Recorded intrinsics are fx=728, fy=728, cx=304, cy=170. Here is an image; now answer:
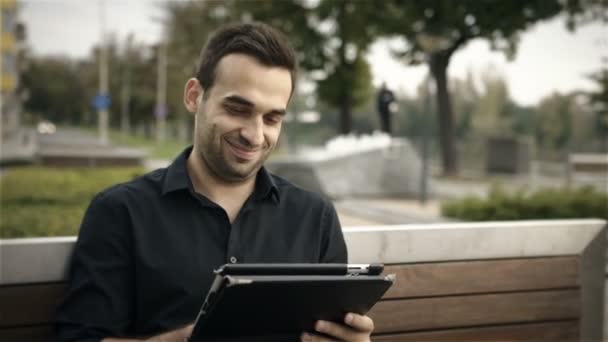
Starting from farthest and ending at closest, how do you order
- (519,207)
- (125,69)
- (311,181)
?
(125,69) → (311,181) → (519,207)

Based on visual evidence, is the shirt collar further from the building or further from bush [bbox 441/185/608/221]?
the building

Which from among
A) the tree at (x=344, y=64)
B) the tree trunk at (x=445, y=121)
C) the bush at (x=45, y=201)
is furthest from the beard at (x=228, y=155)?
the tree at (x=344, y=64)

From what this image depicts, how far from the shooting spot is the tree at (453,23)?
22.3 m

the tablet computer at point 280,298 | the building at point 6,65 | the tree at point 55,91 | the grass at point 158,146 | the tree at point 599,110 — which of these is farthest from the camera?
the tree at point 55,91

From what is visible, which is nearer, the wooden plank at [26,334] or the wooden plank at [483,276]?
the wooden plank at [26,334]

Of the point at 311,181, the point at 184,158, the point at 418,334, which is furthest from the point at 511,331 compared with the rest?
the point at 311,181

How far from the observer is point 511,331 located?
3145 millimetres

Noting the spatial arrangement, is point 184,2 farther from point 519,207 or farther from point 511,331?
point 511,331

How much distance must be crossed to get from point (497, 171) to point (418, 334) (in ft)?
86.2

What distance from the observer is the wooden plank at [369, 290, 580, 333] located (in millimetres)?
2908

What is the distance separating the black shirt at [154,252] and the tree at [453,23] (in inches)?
772

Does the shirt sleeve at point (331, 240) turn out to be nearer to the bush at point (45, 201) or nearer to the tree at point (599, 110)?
the bush at point (45, 201)

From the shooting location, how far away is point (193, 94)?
239cm

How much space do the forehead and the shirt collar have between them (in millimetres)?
269
